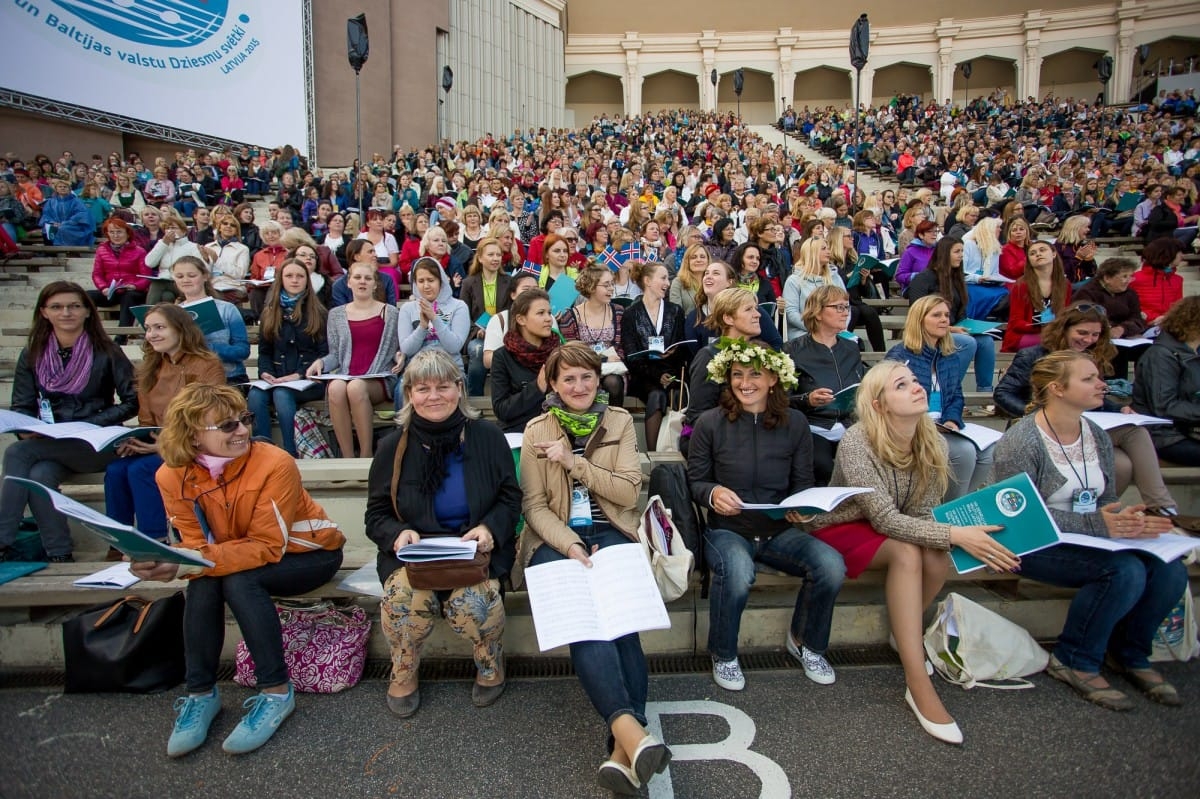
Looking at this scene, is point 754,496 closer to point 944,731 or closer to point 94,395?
point 944,731

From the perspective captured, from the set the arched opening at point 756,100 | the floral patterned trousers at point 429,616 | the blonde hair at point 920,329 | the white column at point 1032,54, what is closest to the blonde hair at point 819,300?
the blonde hair at point 920,329

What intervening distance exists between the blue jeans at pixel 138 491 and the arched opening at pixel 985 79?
4618 centimetres

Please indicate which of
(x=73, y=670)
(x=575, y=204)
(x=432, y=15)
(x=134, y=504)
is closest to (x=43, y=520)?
Answer: (x=134, y=504)

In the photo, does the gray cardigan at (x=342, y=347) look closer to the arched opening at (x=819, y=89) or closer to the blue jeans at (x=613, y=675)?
the blue jeans at (x=613, y=675)

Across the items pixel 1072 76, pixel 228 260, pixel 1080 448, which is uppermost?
pixel 1072 76

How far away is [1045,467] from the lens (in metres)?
3.05

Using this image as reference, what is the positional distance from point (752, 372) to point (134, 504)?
11.2 ft

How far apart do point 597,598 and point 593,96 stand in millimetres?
44480

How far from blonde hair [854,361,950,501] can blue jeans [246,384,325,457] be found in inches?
141

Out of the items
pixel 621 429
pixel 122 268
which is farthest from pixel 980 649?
pixel 122 268

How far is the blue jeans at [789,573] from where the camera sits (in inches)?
112

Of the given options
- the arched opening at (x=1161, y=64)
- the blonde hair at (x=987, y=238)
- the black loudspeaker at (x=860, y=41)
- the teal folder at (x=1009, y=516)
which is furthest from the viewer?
the arched opening at (x=1161, y=64)

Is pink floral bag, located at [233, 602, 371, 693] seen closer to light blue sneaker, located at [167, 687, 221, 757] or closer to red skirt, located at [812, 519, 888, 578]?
light blue sneaker, located at [167, 687, 221, 757]

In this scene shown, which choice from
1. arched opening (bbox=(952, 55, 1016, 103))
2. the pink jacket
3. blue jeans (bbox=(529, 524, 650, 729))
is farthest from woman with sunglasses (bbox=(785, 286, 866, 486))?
arched opening (bbox=(952, 55, 1016, 103))
